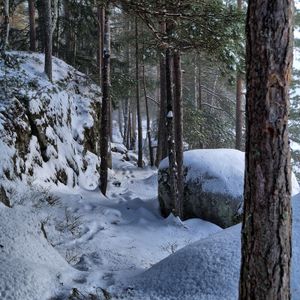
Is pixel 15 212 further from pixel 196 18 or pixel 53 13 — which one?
pixel 53 13

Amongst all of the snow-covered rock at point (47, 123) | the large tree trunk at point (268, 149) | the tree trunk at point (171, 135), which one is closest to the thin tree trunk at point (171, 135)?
the tree trunk at point (171, 135)

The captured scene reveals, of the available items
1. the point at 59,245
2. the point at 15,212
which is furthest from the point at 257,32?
the point at 59,245

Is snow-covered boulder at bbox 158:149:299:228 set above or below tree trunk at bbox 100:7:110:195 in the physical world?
below

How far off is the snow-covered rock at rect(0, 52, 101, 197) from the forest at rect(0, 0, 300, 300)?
0.05m

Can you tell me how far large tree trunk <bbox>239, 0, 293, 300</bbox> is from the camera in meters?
2.97

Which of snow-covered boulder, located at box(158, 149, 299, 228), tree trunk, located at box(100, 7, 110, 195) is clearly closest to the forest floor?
snow-covered boulder, located at box(158, 149, 299, 228)

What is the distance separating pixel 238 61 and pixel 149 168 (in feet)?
38.7

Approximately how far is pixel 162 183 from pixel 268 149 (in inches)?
329

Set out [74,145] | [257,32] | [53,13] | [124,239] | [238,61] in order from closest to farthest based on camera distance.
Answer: [257,32] < [124,239] < [238,61] < [74,145] < [53,13]

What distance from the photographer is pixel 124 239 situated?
8750 mm

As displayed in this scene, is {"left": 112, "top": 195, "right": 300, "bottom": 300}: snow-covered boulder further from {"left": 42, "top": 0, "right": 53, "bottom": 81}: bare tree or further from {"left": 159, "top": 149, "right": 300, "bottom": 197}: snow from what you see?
{"left": 42, "top": 0, "right": 53, "bottom": 81}: bare tree

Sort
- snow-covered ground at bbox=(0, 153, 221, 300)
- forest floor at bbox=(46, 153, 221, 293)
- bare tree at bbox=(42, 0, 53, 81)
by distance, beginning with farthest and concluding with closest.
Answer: bare tree at bbox=(42, 0, 53, 81) < forest floor at bbox=(46, 153, 221, 293) < snow-covered ground at bbox=(0, 153, 221, 300)

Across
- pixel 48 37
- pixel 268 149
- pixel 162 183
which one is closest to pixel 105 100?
pixel 162 183

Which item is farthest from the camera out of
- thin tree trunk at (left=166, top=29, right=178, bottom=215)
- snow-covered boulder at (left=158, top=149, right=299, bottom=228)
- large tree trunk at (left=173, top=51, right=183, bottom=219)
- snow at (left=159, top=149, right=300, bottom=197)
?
large tree trunk at (left=173, top=51, right=183, bottom=219)
